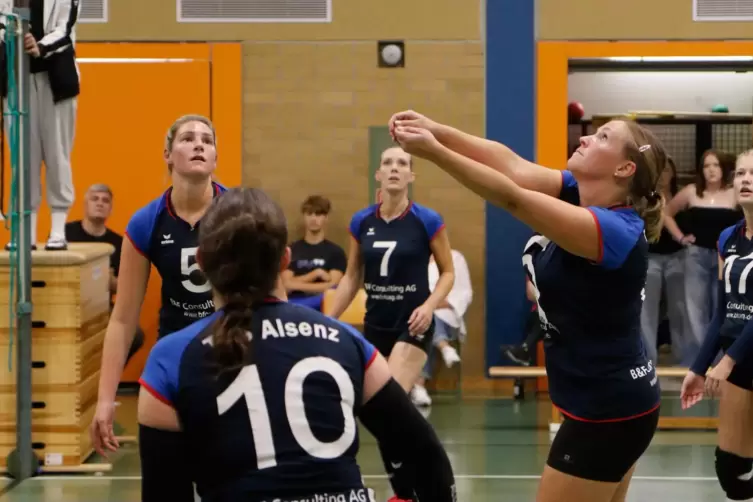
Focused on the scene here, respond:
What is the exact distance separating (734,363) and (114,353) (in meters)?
2.26

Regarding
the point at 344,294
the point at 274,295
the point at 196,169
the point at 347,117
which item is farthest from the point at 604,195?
the point at 347,117

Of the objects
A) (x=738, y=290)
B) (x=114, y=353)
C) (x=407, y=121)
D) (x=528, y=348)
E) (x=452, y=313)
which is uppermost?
(x=407, y=121)

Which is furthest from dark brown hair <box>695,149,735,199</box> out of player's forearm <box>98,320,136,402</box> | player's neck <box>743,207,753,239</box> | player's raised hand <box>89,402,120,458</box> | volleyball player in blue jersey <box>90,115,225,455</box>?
player's raised hand <box>89,402,120,458</box>

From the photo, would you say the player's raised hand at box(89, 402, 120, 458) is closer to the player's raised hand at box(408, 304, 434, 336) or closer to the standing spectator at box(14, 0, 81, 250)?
the player's raised hand at box(408, 304, 434, 336)

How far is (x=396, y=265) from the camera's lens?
5.66m

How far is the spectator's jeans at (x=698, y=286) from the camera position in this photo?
8.36 meters

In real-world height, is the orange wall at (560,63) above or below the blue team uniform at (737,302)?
above

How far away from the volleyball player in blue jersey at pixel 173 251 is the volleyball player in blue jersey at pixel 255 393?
5.63 feet

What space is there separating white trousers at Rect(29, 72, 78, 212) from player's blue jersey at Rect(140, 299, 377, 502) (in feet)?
15.4

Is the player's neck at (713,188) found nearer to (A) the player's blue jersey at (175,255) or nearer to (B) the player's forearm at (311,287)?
(B) the player's forearm at (311,287)

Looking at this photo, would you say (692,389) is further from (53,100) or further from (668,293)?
(668,293)

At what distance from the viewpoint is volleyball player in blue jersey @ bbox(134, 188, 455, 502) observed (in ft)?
5.82

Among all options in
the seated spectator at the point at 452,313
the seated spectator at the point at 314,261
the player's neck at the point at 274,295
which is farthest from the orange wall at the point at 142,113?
the player's neck at the point at 274,295

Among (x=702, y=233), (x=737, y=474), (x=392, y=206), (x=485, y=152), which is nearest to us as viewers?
(x=485, y=152)
